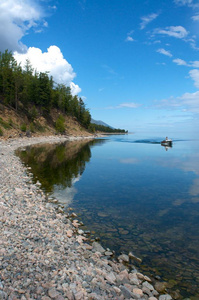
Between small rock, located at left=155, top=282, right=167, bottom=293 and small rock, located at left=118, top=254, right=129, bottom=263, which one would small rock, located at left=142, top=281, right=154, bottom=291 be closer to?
small rock, located at left=155, top=282, right=167, bottom=293

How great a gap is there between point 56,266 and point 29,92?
98035mm

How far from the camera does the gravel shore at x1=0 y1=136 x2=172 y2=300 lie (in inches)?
239

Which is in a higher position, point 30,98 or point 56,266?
point 30,98

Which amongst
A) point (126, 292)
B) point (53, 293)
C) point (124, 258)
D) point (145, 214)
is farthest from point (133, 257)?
point (145, 214)

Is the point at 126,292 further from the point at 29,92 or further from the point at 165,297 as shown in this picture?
the point at 29,92

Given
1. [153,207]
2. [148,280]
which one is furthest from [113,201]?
[148,280]

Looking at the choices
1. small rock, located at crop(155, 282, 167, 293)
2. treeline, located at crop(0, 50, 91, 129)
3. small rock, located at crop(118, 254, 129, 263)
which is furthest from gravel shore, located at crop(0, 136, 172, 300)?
treeline, located at crop(0, 50, 91, 129)

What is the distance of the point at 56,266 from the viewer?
7320 mm

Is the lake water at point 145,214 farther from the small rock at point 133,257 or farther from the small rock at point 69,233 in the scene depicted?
the small rock at point 69,233

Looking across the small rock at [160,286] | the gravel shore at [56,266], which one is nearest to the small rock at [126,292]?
the gravel shore at [56,266]

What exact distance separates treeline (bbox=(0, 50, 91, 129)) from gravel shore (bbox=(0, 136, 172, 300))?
7491 centimetres

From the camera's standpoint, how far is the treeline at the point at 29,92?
76.5 meters

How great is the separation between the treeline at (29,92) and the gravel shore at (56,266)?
7491 centimetres

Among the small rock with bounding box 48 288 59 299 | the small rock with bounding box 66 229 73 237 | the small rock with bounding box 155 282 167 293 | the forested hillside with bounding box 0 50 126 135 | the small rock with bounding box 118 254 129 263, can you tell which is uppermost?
the forested hillside with bounding box 0 50 126 135
